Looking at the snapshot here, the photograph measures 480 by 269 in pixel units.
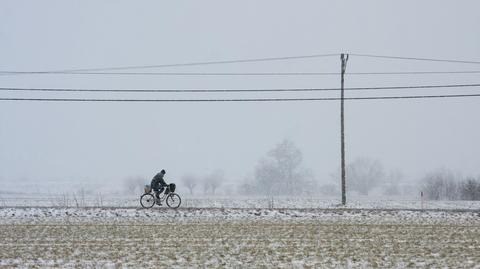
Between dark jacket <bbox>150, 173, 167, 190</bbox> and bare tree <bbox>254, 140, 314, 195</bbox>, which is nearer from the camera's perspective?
dark jacket <bbox>150, 173, 167, 190</bbox>

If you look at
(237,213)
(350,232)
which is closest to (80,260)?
(350,232)

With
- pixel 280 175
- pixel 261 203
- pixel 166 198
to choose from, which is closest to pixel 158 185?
pixel 166 198

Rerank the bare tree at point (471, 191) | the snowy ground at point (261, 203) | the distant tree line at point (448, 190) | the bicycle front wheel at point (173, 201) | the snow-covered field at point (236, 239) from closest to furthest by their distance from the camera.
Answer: the snow-covered field at point (236, 239) → the bicycle front wheel at point (173, 201) → the snowy ground at point (261, 203) → the bare tree at point (471, 191) → the distant tree line at point (448, 190)

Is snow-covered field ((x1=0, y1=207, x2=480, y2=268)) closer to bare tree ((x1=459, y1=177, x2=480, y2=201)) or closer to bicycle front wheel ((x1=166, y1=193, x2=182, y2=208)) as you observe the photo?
bicycle front wheel ((x1=166, y1=193, x2=182, y2=208))

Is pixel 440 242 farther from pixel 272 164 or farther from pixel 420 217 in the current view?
pixel 272 164

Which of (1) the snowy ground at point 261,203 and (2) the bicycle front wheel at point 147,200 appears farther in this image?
(1) the snowy ground at point 261,203

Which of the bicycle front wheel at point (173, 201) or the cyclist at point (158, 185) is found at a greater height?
the cyclist at point (158, 185)

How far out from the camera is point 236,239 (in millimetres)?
17938

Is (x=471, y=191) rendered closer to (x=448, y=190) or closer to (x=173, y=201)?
(x=448, y=190)

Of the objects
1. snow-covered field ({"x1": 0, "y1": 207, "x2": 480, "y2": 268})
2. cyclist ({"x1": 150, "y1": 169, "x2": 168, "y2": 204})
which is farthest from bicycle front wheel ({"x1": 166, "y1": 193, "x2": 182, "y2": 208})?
snow-covered field ({"x1": 0, "y1": 207, "x2": 480, "y2": 268})

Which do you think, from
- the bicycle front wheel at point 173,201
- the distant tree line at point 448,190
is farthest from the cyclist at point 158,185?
the distant tree line at point 448,190

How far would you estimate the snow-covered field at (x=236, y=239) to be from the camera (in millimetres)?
13969

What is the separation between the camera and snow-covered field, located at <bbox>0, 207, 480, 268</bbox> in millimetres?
13969

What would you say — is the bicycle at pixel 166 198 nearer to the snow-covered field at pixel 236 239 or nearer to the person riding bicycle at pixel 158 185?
the person riding bicycle at pixel 158 185
